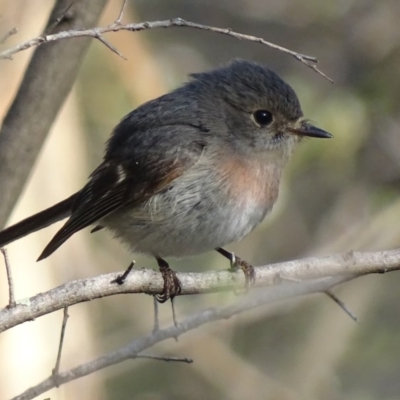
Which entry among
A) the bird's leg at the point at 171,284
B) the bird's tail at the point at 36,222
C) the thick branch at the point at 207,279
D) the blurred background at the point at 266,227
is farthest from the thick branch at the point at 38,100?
the thick branch at the point at 207,279

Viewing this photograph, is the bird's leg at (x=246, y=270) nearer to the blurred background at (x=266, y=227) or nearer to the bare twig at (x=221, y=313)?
the bare twig at (x=221, y=313)

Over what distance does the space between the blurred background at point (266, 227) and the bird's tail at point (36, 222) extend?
0.44 m

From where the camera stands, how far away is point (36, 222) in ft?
13.2

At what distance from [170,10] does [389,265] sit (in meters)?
4.59

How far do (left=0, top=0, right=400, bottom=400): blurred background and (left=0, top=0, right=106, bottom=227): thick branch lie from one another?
755mm

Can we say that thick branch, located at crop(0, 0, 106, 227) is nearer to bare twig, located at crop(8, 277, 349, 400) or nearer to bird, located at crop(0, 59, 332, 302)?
bird, located at crop(0, 59, 332, 302)

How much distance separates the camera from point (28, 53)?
4.75m

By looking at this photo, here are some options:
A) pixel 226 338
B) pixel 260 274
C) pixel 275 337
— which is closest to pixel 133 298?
pixel 226 338

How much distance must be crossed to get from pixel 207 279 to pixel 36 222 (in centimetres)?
128

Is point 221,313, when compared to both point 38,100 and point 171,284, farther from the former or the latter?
point 38,100

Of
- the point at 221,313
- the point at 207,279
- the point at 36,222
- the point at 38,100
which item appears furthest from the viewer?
the point at 36,222

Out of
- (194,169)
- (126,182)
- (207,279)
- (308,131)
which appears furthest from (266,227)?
(207,279)

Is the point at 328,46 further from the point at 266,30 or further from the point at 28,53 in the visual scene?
the point at 28,53

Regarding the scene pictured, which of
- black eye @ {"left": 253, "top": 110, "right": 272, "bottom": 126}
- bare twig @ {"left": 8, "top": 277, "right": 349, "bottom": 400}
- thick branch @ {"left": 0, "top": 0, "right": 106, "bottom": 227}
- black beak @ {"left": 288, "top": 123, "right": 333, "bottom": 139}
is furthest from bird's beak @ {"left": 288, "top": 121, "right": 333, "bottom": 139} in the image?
thick branch @ {"left": 0, "top": 0, "right": 106, "bottom": 227}
